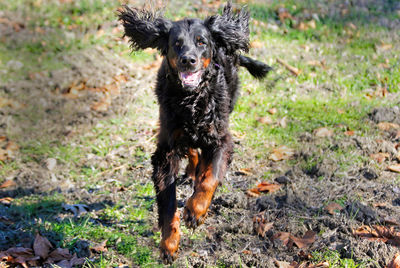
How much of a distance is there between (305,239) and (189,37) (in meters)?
1.65

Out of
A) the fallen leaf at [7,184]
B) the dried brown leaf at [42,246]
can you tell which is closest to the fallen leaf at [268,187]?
the dried brown leaf at [42,246]

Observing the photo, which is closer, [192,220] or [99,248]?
[192,220]

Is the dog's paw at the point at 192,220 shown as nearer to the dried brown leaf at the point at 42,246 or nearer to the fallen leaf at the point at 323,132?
the dried brown leaf at the point at 42,246

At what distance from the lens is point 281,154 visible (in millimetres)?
4508

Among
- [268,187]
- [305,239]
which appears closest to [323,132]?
[268,187]

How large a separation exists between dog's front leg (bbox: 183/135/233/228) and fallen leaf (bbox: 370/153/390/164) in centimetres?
162

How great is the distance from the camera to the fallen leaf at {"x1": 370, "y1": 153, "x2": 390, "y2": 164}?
4.20 metres

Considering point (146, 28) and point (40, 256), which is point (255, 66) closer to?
point (146, 28)

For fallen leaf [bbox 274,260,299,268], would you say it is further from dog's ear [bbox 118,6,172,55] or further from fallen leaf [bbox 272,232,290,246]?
dog's ear [bbox 118,6,172,55]

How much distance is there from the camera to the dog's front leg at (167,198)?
2930 millimetres

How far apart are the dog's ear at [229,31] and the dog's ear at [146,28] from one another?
35cm

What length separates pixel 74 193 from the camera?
13.6 feet

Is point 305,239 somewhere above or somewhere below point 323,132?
above

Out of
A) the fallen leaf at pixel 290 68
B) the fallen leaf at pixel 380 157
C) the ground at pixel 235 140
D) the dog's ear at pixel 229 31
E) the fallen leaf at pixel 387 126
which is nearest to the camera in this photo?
the ground at pixel 235 140
